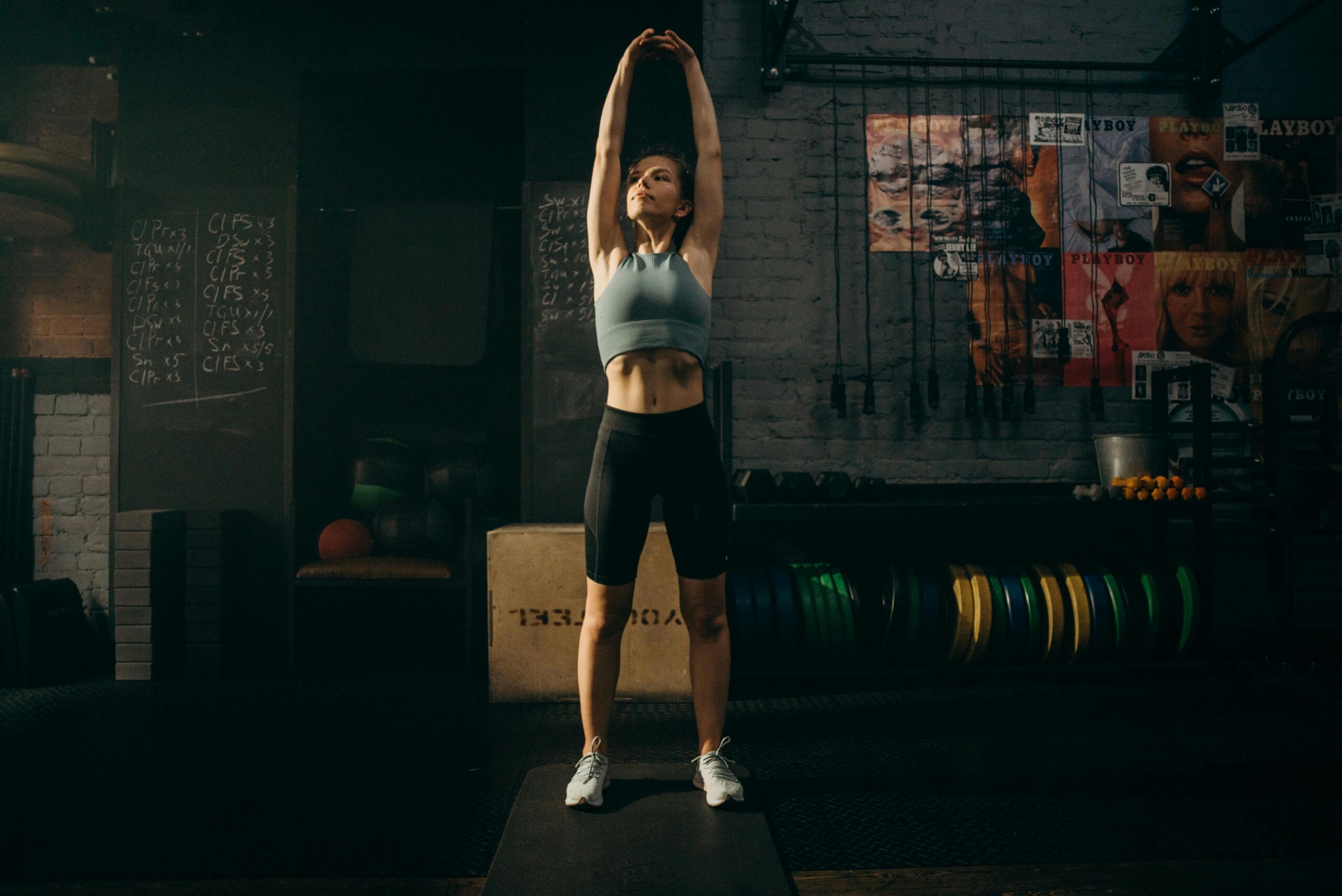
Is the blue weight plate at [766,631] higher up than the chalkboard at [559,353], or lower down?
Answer: lower down

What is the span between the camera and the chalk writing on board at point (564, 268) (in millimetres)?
2930

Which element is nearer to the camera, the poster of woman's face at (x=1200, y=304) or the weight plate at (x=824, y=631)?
the weight plate at (x=824, y=631)

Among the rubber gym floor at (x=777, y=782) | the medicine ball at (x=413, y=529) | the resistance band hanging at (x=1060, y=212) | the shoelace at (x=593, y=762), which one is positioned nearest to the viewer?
the rubber gym floor at (x=777, y=782)

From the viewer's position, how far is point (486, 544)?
2.66 m

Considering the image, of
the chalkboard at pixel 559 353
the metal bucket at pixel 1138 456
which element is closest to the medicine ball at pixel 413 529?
the chalkboard at pixel 559 353

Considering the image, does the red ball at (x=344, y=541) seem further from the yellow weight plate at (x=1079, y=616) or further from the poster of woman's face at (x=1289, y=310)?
Result: the poster of woman's face at (x=1289, y=310)

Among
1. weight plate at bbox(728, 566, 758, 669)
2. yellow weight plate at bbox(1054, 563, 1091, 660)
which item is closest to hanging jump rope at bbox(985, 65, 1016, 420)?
yellow weight plate at bbox(1054, 563, 1091, 660)

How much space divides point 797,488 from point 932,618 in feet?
2.16

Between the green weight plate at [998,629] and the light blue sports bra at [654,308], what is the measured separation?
1.66 meters

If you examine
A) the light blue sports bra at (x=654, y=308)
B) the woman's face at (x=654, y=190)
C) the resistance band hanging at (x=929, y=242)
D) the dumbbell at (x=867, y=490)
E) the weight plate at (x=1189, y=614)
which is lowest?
the weight plate at (x=1189, y=614)

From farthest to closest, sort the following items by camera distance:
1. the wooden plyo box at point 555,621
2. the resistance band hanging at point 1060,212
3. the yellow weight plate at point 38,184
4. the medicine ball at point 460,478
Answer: the resistance band hanging at point 1060,212 → the medicine ball at point 460,478 → the yellow weight plate at point 38,184 → the wooden plyo box at point 555,621

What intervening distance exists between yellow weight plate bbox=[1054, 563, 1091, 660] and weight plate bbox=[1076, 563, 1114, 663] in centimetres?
2

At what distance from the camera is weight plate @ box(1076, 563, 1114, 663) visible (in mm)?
2693

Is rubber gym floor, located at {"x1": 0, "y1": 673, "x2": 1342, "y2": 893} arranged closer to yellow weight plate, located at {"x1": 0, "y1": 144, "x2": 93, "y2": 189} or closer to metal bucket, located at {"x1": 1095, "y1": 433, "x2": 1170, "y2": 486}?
metal bucket, located at {"x1": 1095, "y1": 433, "x2": 1170, "y2": 486}
